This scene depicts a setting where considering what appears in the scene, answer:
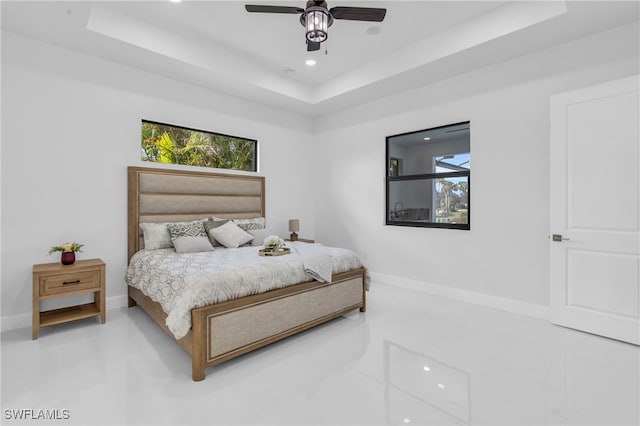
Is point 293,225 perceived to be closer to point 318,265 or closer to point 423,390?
point 318,265

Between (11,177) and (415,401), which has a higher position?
(11,177)

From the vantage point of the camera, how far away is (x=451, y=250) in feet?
13.5

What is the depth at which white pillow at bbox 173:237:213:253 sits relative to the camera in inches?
139

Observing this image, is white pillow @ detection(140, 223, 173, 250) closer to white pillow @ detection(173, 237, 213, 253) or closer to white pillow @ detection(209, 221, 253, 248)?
white pillow @ detection(173, 237, 213, 253)

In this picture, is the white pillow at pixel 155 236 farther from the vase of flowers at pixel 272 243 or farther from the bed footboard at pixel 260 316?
the vase of flowers at pixel 272 243

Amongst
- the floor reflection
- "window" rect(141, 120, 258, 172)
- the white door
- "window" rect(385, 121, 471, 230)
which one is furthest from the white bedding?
the white door

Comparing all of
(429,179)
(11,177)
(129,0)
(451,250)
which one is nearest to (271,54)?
(129,0)

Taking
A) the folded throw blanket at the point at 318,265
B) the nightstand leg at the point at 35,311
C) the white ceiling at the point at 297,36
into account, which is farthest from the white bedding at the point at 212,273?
the white ceiling at the point at 297,36

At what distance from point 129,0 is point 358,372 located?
392 cm

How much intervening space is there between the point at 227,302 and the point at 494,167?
3340mm

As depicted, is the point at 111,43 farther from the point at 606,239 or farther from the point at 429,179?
the point at 606,239

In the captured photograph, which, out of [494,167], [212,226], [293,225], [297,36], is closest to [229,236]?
[212,226]

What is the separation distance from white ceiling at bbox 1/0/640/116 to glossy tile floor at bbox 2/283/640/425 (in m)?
2.93

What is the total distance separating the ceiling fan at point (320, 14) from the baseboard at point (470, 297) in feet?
10.8
